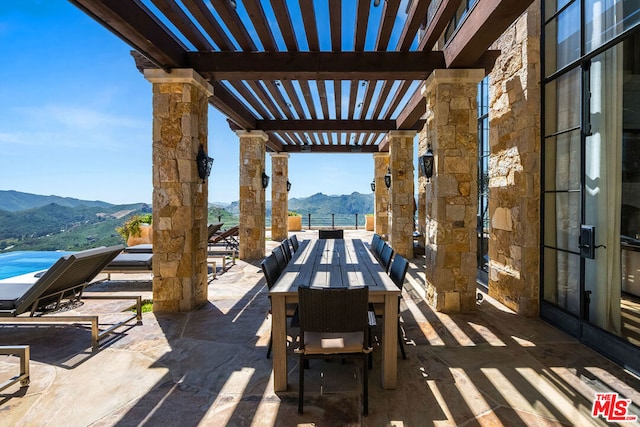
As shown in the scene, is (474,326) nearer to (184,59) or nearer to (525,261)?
(525,261)

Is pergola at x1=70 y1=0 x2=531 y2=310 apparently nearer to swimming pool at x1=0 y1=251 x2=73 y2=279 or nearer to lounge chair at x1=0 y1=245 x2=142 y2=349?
lounge chair at x1=0 y1=245 x2=142 y2=349

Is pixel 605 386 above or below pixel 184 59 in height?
below

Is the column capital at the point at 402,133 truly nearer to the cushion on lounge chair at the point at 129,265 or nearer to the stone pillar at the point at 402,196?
the stone pillar at the point at 402,196

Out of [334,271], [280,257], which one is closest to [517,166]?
[334,271]

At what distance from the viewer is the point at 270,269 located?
2.72m

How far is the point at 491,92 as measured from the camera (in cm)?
420

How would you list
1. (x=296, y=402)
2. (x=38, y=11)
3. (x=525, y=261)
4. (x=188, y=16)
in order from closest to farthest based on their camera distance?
(x=296, y=402), (x=188, y=16), (x=525, y=261), (x=38, y=11)

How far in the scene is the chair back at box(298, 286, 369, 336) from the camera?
186 cm

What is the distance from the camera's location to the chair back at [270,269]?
98.9 inches

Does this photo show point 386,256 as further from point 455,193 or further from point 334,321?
point 334,321

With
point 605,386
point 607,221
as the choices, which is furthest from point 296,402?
point 607,221

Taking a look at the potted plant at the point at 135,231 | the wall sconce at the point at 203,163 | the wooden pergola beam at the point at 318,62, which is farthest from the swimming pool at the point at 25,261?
the wooden pergola beam at the point at 318,62

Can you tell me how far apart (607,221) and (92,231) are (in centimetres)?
1566

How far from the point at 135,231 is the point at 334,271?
258 inches
